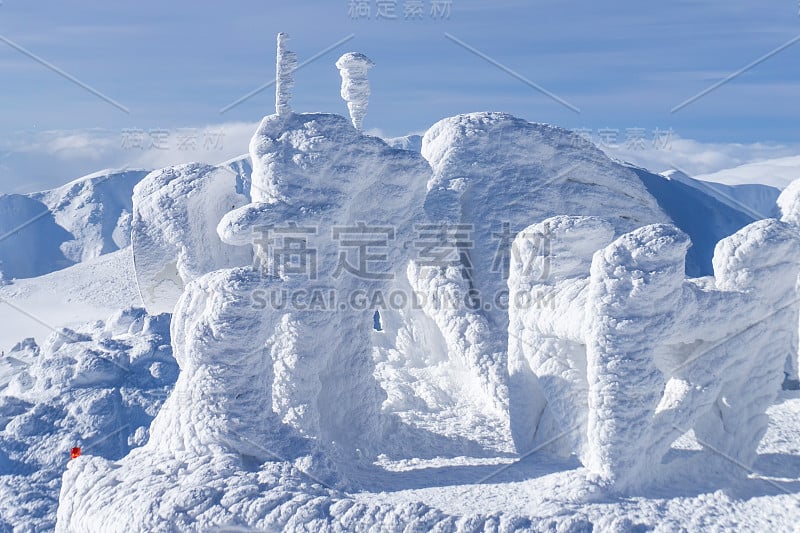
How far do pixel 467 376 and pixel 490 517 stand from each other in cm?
554

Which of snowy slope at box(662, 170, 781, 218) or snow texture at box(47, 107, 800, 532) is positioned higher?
snow texture at box(47, 107, 800, 532)

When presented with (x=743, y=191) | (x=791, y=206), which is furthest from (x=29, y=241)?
(x=791, y=206)

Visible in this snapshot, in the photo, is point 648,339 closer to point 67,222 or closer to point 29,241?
point 29,241

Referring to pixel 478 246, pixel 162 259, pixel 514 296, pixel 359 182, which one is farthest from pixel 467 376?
pixel 162 259

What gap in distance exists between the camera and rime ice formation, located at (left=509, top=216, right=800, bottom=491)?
9.87 m

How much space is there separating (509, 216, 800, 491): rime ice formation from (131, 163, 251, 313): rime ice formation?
4.66 m

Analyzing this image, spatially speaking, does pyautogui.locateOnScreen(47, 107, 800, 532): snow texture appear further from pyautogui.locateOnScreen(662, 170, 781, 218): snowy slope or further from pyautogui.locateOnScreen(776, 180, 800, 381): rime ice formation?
pyautogui.locateOnScreen(662, 170, 781, 218): snowy slope

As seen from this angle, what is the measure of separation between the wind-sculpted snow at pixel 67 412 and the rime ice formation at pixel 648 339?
9006mm

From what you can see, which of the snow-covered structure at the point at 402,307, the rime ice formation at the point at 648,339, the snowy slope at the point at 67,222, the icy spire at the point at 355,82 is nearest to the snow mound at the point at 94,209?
the snowy slope at the point at 67,222

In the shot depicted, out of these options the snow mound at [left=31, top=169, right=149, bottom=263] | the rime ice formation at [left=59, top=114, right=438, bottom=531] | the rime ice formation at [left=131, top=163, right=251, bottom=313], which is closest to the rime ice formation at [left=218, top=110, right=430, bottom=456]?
the rime ice formation at [left=59, top=114, right=438, bottom=531]

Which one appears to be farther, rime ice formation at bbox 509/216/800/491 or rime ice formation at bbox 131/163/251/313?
rime ice formation at bbox 131/163/251/313

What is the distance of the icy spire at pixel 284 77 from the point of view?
1234 cm

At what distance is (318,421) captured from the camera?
12.0 meters

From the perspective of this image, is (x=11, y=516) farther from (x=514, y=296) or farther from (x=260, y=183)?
(x=514, y=296)
